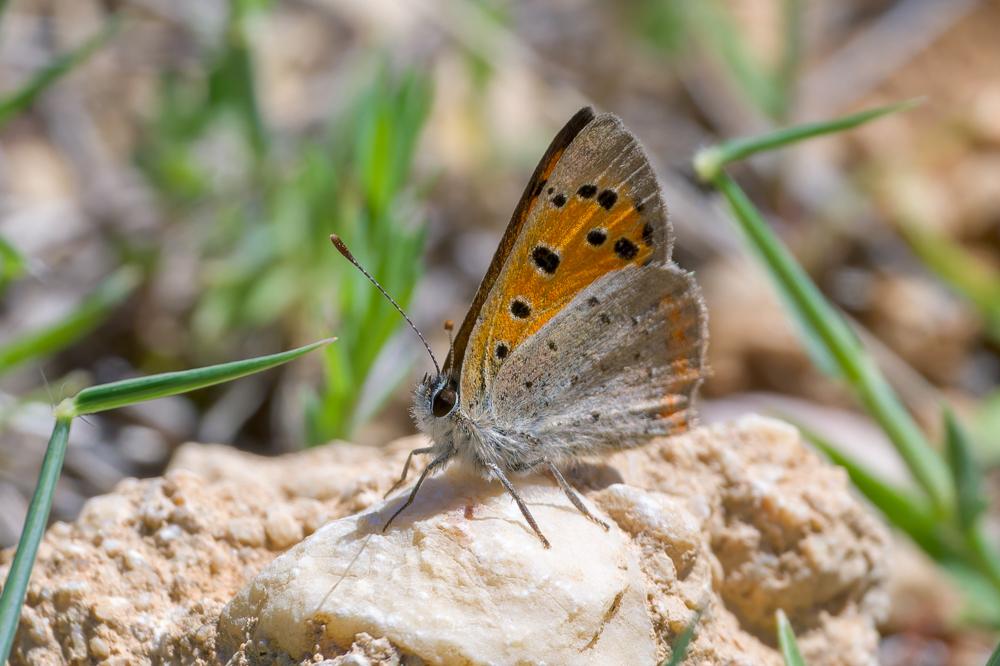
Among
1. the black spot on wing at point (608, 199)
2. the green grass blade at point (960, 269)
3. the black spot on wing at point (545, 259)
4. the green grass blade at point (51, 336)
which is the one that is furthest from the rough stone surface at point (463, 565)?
the green grass blade at point (960, 269)

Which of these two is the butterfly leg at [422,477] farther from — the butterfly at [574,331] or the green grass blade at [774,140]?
the green grass blade at [774,140]

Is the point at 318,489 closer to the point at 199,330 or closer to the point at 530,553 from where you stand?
the point at 530,553

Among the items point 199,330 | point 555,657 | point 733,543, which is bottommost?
point 555,657

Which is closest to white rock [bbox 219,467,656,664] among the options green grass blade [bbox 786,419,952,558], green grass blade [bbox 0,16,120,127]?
green grass blade [bbox 786,419,952,558]

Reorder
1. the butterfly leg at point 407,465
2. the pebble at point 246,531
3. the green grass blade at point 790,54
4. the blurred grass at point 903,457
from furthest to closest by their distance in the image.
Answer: the green grass blade at point 790,54, the blurred grass at point 903,457, the butterfly leg at point 407,465, the pebble at point 246,531

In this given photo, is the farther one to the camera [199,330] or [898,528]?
[199,330]

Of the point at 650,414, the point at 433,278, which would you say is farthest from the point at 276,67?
the point at 650,414

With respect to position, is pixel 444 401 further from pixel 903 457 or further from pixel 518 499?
pixel 903 457
